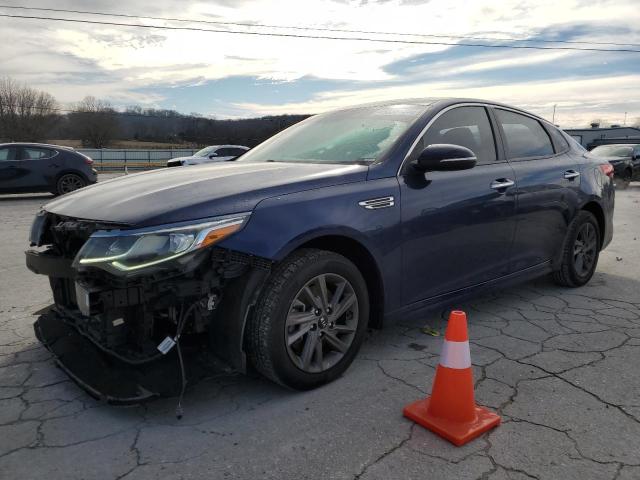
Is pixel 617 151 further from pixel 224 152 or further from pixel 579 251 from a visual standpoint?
pixel 579 251

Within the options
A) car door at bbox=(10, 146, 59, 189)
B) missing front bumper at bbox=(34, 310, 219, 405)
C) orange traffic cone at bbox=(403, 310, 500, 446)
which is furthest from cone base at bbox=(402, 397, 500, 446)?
car door at bbox=(10, 146, 59, 189)

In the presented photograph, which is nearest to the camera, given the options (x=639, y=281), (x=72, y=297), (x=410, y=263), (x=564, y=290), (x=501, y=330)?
(x=72, y=297)

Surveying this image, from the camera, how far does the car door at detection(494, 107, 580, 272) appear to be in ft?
13.3

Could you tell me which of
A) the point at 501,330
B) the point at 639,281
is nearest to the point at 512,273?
the point at 501,330

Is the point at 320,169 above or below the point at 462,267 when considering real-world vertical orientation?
above

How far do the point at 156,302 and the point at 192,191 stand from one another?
62cm

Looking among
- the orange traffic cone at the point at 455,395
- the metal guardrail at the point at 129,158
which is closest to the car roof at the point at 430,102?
the orange traffic cone at the point at 455,395

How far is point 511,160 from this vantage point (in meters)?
4.07

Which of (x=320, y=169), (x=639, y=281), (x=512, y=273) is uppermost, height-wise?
(x=320, y=169)

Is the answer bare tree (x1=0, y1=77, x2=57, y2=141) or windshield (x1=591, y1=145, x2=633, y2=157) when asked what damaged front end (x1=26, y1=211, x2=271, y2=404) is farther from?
bare tree (x1=0, y1=77, x2=57, y2=141)

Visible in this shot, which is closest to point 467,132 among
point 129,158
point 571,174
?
point 571,174

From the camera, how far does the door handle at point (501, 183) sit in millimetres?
3759

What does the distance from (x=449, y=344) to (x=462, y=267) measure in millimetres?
1147

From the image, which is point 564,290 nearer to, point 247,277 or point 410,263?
point 410,263
